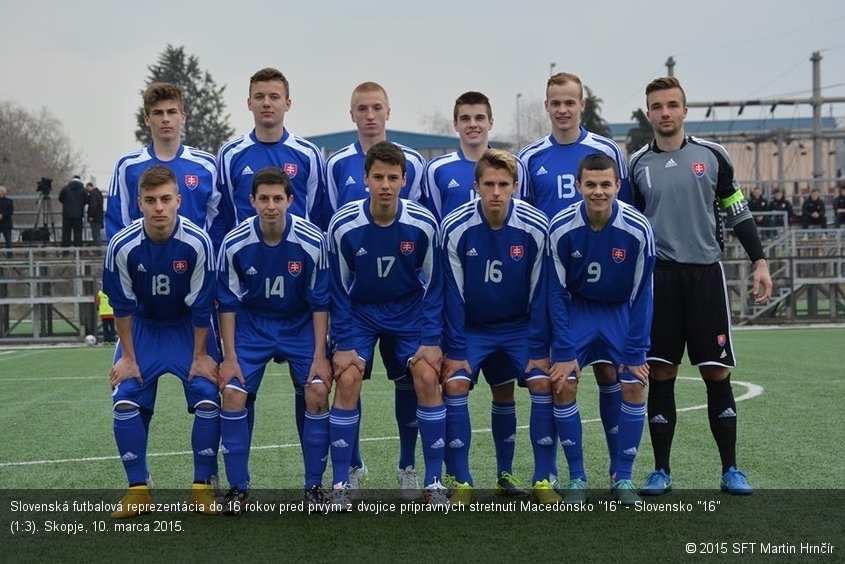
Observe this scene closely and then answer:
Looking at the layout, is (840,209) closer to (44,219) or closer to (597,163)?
(44,219)

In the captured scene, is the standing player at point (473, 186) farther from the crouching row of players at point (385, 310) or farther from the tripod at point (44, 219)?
the tripod at point (44, 219)

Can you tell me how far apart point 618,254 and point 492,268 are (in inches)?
28.5

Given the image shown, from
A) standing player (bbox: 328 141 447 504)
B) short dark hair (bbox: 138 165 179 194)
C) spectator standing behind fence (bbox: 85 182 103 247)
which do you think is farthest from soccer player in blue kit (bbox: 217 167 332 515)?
spectator standing behind fence (bbox: 85 182 103 247)

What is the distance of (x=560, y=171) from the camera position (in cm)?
682

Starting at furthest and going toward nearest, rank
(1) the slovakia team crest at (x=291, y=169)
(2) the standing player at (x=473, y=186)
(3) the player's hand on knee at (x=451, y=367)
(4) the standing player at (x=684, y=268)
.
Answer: (1) the slovakia team crest at (x=291, y=169) < (2) the standing player at (x=473, y=186) < (4) the standing player at (x=684, y=268) < (3) the player's hand on knee at (x=451, y=367)

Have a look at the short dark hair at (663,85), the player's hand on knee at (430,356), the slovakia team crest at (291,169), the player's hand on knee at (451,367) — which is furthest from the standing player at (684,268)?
the slovakia team crest at (291,169)

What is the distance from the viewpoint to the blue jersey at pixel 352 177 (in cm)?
685

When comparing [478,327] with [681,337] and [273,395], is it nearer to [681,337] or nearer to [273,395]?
[681,337]

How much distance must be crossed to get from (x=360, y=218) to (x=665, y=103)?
193 cm

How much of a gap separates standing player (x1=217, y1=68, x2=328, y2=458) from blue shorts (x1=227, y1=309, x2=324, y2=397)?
54 centimetres

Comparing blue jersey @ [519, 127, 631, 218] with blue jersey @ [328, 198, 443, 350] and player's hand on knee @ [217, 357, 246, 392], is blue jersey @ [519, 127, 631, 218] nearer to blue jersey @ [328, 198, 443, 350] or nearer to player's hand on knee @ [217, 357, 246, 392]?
→ blue jersey @ [328, 198, 443, 350]

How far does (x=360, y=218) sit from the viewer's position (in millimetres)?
6289

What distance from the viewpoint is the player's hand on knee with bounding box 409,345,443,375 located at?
6.27 meters

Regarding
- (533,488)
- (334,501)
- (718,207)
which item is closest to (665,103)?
(718,207)
